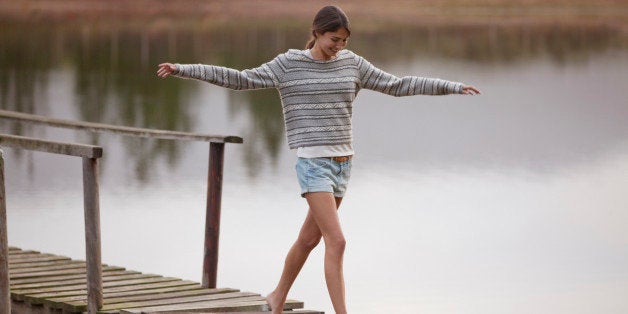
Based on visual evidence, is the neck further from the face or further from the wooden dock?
the wooden dock

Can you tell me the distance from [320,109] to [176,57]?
34.6 metres

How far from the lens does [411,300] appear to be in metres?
13.5

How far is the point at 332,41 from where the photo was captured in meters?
6.98

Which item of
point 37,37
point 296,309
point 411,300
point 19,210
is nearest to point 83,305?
point 296,309

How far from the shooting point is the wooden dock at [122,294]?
26.2 ft

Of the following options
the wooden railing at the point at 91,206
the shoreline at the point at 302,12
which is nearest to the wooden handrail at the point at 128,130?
the wooden railing at the point at 91,206

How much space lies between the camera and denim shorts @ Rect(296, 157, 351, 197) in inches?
276

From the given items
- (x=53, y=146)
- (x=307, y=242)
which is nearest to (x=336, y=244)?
(x=307, y=242)

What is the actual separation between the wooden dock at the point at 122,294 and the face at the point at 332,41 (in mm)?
1439

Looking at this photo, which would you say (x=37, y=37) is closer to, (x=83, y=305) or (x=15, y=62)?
(x=15, y=62)

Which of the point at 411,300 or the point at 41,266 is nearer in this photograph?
the point at 41,266

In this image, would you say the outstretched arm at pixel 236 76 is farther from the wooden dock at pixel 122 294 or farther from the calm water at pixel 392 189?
the calm water at pixel 392 189

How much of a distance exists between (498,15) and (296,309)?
52287 mm

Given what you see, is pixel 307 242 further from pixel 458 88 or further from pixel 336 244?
pixel 458 88
